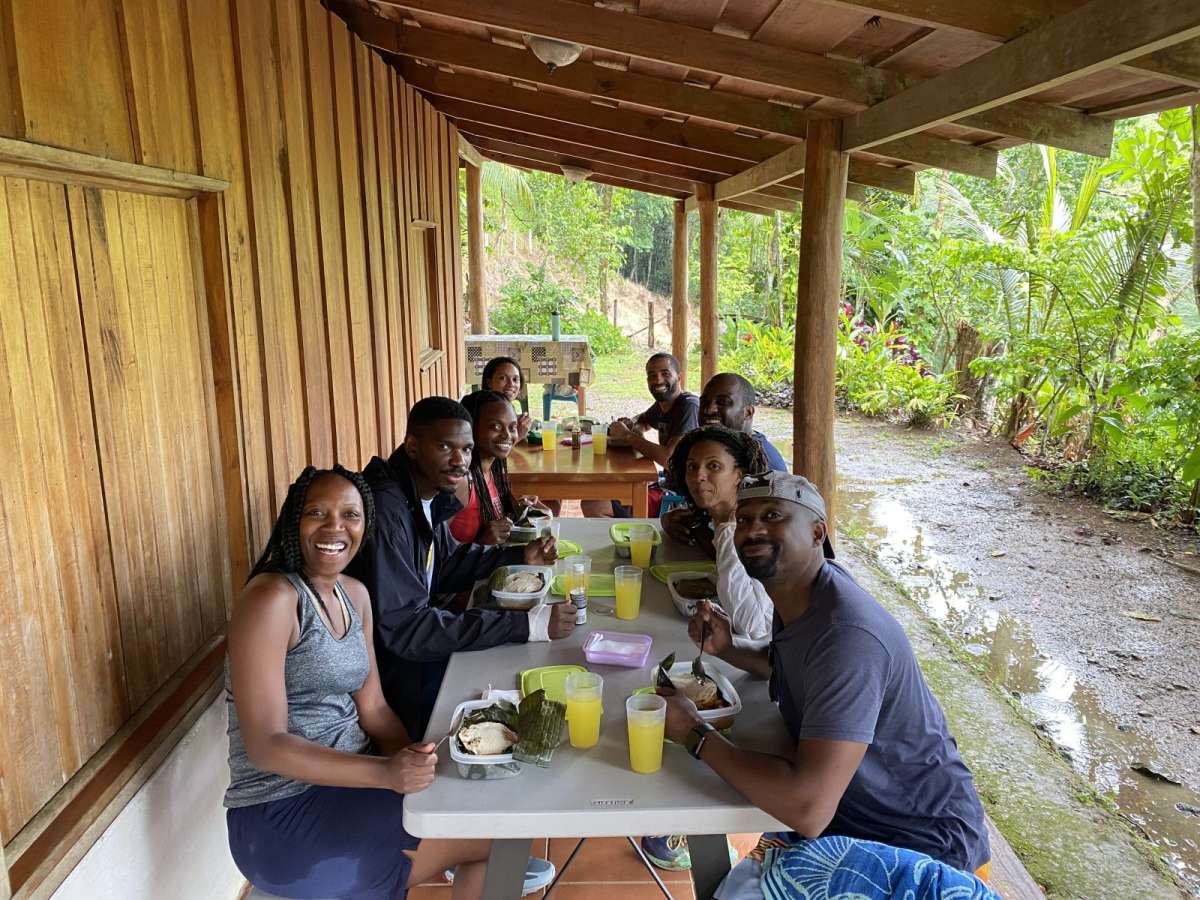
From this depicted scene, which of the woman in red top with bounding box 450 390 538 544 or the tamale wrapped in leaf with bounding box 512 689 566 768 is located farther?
the woman in red top with bounding box 450 390 538 544

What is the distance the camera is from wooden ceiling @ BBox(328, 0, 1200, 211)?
120 inches

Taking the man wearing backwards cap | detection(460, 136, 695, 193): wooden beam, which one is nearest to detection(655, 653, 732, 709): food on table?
the man wearing backwards cap

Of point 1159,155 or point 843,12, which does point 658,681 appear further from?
point 1159,155

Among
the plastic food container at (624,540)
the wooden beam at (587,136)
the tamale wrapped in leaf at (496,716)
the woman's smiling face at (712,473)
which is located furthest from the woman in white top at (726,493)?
the wooden beam at (587,136)

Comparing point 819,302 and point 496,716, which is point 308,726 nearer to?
point 496,716

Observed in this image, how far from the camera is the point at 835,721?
1.75 m

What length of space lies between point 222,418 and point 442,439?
2.40ft

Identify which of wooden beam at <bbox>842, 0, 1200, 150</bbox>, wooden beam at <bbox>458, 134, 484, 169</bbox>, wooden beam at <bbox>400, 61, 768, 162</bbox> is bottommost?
wooden beam at <bbox>842, 0, 1200, 150</bbox>

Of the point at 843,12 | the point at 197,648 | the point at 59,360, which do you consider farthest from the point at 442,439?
the point at 843,12

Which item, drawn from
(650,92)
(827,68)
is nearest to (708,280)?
(650,92)

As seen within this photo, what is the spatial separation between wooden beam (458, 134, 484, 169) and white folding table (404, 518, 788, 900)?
832 centimetres

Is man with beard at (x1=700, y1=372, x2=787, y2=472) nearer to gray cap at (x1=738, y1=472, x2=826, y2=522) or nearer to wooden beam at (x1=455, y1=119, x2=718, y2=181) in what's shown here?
gray cap at (x1=738, y1=472, x2=826, y2=522)

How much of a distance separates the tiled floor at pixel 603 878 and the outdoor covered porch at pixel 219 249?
1.05m

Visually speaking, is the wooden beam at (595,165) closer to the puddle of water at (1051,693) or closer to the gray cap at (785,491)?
the puddle of water at (1051,693)
